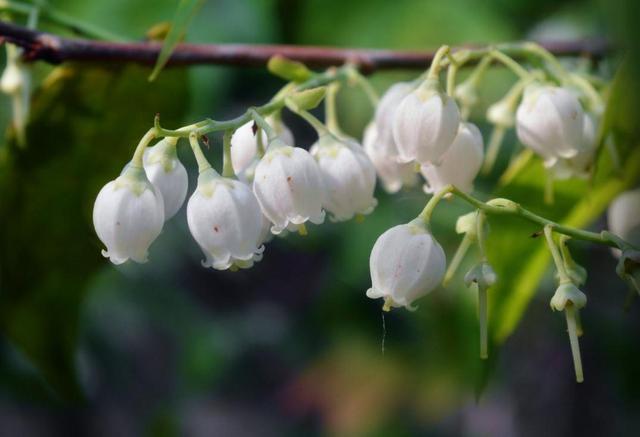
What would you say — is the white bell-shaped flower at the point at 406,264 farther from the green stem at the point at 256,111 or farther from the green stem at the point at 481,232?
the green stem at the point at 256,111

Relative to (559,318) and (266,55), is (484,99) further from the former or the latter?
(559,318)

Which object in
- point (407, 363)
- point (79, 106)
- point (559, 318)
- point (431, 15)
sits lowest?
point (407, 363)

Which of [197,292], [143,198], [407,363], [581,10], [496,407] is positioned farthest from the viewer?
[197,292]

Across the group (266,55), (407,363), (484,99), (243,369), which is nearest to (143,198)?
(266,55)

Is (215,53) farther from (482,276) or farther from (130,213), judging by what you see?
(482,276)

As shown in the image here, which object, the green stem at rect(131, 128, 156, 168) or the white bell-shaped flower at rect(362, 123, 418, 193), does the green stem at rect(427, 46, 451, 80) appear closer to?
the white bell-shaped flower at rect(362, 123, 418, 193)

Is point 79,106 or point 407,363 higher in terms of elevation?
point 79,106

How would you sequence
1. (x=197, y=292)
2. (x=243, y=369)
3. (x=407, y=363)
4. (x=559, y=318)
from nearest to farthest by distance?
1. (x=559, y=318)
2. (x=407, y=363)
3. (x=197, y=292)
4. (x=243, y=369)
